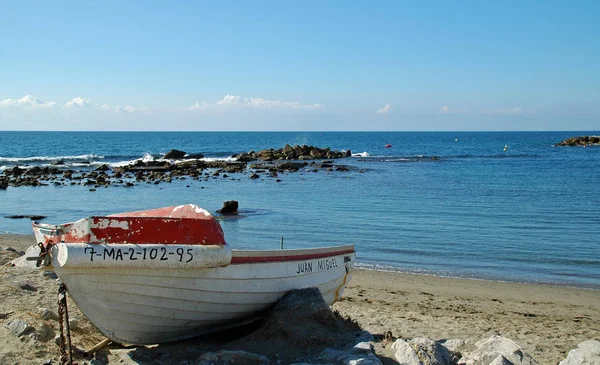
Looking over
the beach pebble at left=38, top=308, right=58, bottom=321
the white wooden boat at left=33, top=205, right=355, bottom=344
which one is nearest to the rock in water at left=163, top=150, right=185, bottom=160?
the beach pebble at left=38, top=308, right=58, bottom=321

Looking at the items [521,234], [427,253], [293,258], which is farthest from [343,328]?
[521,234]

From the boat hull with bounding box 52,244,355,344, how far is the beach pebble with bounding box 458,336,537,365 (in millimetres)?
2417

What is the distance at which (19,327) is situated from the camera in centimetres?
662

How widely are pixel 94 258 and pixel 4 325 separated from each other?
205 centimetres

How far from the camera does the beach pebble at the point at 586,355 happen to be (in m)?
6.20

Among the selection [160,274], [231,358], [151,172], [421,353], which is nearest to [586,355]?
[421,353]

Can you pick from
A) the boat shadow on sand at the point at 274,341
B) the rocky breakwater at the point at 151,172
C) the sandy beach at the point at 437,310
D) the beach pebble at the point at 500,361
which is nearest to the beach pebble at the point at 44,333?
the sandy beach at the point at 437,310

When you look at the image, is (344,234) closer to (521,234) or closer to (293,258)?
(521,234)

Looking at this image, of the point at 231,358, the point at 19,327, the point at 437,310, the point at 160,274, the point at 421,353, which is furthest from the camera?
the point at 437,310

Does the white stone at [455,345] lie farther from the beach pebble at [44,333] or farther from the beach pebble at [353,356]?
the beach pebble at [44,333]

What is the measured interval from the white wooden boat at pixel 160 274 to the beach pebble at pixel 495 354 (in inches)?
100

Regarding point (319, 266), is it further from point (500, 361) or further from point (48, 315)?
point (48, 315)

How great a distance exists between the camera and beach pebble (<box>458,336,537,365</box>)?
249 inches

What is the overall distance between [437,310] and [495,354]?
3.55 m
